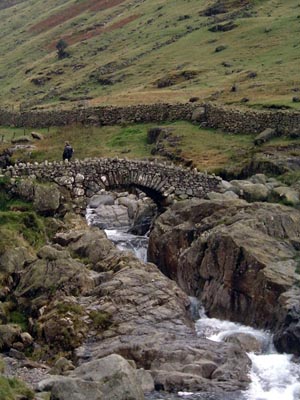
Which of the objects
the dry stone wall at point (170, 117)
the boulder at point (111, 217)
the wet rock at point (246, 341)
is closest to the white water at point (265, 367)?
the wet rock at point (246, 341)

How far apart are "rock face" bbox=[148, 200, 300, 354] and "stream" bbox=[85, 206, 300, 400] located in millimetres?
509

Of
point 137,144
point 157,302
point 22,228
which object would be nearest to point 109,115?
point 137,144

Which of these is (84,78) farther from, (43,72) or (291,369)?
(291,369)

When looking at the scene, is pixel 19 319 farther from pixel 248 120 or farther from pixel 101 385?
pixel 248 120

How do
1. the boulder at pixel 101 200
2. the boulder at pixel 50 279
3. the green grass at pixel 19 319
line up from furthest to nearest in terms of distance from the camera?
1. the boulder at pixel 101 200
2. the boulder at pixel 50 279
3. the green grass at pixel 19 319

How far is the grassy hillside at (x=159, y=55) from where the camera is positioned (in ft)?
243

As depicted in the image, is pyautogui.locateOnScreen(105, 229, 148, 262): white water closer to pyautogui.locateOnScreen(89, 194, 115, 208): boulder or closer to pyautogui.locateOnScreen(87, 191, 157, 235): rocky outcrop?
pyautogui.locateOnScreen(87, 191, 157, 235): rocky outcrop

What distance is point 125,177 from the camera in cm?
4856

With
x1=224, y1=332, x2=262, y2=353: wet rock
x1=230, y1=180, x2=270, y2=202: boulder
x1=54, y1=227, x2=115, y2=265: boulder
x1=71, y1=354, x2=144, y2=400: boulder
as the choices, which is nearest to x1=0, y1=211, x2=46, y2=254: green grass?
x1=54, y1=227, x2=115, y2=265: boulder

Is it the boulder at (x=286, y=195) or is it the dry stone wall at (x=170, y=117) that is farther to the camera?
the dry stone wall at (x=170, y=117)

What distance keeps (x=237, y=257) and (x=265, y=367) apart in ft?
23.5

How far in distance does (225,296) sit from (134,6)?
114069 mm

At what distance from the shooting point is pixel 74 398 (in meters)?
21.5

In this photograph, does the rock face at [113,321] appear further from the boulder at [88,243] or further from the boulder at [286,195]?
the boulder at [286,195]
